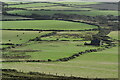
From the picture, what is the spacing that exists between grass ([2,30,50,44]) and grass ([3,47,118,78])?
23.1 metres

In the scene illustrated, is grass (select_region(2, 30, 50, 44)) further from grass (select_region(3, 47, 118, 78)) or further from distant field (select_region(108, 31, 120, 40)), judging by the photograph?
grass (select_region(3, 47, 118, 78))

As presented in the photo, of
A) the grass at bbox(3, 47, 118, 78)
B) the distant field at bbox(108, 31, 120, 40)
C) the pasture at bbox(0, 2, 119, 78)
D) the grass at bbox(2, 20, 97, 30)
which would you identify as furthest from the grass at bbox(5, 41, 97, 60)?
the grass at bbox(2, 20, 97, 30)

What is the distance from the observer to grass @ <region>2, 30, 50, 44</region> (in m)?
96.7

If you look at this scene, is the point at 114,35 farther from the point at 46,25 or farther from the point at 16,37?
the point at 16,37

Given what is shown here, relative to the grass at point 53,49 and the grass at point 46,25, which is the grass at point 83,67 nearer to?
the grass at point 53,49

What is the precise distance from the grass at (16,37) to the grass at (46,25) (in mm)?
8996

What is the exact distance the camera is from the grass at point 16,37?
96.7 meters

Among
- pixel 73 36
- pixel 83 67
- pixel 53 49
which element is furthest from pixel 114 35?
pixel 83 67

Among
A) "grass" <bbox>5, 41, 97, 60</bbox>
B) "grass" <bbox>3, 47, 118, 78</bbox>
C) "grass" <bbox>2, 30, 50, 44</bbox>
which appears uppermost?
"grass" <bbox>2, 30, 50, 44</bbox>

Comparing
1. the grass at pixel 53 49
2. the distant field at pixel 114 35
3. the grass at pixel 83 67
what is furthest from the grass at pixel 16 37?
the grass at pixel 83 67

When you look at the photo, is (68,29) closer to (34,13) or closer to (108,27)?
(108,27)

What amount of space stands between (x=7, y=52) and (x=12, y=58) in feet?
21.1

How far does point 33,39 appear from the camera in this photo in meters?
98.9

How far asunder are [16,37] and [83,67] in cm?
3707
